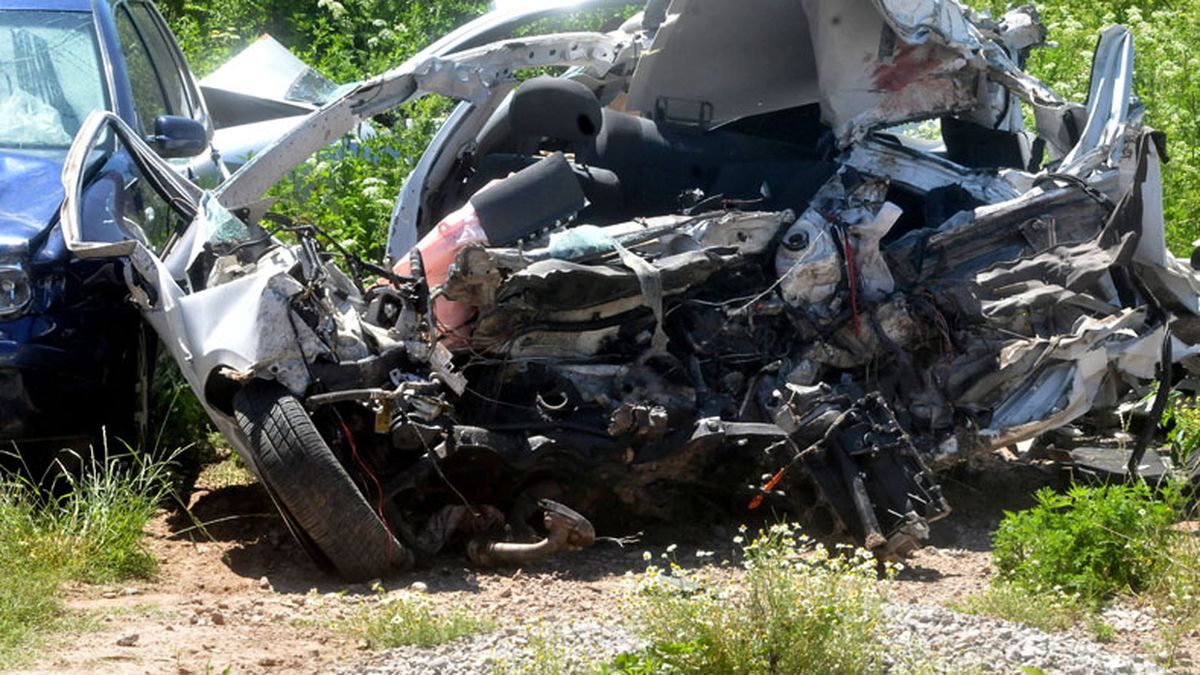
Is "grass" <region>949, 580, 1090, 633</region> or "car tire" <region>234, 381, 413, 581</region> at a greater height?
"car tire" <region>234, 381, 413, 581</region>

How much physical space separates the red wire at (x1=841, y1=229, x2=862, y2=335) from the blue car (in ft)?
10.0

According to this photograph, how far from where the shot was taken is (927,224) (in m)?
8.10

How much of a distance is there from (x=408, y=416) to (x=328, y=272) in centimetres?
88

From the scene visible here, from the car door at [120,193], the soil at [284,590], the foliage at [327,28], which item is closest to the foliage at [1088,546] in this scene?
the soil at [284,590]

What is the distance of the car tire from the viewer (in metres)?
6.17

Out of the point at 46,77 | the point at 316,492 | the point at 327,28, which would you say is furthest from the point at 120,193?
the point at 327,28

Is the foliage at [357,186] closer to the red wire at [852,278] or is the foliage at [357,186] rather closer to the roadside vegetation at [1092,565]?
the red wire at [852,278]

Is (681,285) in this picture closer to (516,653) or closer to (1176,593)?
(1176,593)

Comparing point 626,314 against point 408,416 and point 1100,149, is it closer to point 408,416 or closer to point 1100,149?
point 408,416

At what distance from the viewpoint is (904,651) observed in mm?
4996

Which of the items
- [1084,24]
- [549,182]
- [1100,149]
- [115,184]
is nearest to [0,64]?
[115,184]

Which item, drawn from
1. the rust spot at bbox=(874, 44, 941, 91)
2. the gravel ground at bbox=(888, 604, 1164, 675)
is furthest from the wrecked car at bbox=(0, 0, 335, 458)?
the gravel ground at bbox=(888, 604, 1164, 675)

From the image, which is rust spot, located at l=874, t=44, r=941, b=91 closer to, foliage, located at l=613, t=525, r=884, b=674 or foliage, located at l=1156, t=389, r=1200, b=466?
foliage, located at l=1156, t=389, r=1200, b=466

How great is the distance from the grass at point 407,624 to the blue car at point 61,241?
198 centimetres
